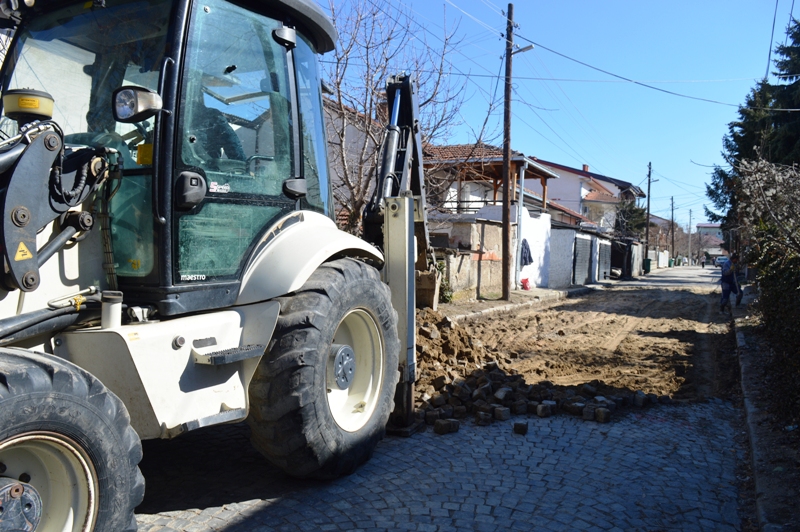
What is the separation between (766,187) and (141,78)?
10744 millimetres

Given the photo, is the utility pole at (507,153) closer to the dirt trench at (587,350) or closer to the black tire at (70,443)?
the dirt trench at (587,350)

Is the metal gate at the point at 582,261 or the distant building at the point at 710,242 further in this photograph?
the distant building at the point at 710,242

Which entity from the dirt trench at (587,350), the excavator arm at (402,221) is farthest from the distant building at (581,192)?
the excavator arm at (402,221)

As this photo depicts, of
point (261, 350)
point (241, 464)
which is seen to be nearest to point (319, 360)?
point (261, 350)

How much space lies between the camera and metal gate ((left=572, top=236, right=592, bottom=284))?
29.3m

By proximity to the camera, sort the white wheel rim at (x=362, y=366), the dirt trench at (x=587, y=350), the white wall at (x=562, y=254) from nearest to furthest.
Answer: the white wheel rim at (x=362, y=366) → the dirt trench at (x=587, y=350) → the white wall at (x=562, y=254)

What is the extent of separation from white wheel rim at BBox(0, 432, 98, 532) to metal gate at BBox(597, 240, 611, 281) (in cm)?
3540

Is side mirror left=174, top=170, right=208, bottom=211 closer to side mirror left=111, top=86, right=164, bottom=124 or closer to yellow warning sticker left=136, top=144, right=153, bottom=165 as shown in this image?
yellow warning sticker left=136, top=144, right=153, bottom=165

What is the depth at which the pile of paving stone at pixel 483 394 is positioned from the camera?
589cm

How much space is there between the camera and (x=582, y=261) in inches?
1217

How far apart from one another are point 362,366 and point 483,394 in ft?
6.16

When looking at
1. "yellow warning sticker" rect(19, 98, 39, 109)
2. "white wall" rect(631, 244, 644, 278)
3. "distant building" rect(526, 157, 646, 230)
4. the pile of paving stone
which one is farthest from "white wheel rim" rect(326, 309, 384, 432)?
"distant building" rect(526, 157, 646, 230)

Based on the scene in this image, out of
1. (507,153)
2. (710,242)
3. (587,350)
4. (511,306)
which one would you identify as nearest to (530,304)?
(511,306)

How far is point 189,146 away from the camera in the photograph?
3389mm
